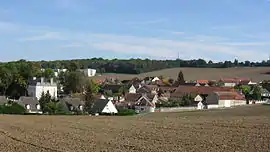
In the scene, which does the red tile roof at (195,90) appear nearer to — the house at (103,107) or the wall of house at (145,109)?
the wall of house at (145,109)

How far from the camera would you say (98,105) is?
69.0 m

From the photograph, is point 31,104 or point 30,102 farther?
point 30,102

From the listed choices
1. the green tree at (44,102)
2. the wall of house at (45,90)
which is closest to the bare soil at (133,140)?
the green tree at (44,102)

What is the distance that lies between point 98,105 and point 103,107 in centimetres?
182

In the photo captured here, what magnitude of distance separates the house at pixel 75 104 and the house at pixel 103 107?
213cm

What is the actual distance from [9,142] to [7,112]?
1355 inches

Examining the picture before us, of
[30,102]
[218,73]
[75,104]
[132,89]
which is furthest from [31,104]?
[218,73]

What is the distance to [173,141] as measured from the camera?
27516 mm

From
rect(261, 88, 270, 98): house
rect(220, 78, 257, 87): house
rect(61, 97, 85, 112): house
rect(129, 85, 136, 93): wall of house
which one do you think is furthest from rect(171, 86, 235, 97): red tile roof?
rect(220, 78, 257, 87): house

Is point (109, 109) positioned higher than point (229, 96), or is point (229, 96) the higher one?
point (229, 96)

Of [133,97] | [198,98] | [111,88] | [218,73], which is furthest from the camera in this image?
[218,73]

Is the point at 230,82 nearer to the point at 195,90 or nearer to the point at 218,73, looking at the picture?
the point at 218,73

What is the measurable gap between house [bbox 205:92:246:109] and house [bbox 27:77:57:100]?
90.7 ft

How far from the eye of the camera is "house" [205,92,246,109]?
8719cm
